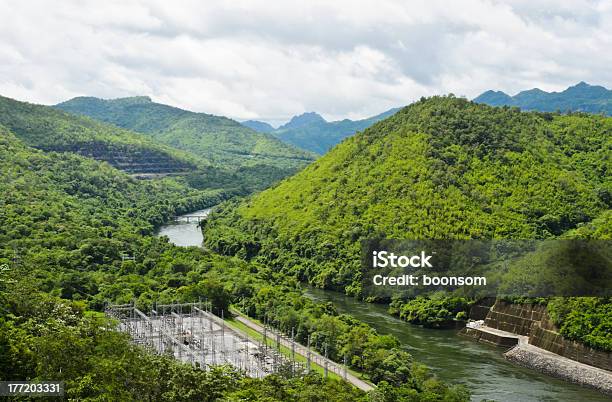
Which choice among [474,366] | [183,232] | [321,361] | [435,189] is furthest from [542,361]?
[183,232]

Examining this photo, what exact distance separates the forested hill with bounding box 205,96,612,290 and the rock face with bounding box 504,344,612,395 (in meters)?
20.9

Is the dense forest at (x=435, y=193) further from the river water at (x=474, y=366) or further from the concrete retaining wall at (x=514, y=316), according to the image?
the concrete retaining wall at (x=514, y=316)

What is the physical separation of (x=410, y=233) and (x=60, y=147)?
12005 centimetres

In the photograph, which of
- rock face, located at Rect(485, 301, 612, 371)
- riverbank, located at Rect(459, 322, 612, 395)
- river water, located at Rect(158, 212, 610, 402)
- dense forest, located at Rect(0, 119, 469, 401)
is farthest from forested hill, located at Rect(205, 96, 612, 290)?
riverbank, located at Rect(459, 322, 612, 395)

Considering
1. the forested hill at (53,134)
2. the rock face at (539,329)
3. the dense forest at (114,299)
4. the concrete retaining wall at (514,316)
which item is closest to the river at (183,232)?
the dense forest at (114,299)

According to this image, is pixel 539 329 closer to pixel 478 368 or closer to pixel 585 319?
pixel 585 319

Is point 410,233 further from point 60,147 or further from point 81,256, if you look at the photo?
point 60,147

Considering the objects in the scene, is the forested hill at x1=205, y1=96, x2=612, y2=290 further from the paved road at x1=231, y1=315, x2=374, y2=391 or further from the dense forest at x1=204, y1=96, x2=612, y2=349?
the paved road at x1=231, y1=315, x2=374, y2=391

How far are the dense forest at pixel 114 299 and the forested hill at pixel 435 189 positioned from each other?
12.1m

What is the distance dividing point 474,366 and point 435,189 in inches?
1672

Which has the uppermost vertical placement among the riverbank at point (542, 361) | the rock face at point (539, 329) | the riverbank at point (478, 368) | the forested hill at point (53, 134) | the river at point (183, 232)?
the forested hill at point (53, 134)

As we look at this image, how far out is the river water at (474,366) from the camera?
159ft

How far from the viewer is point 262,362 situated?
1900 inches

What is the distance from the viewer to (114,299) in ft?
208
